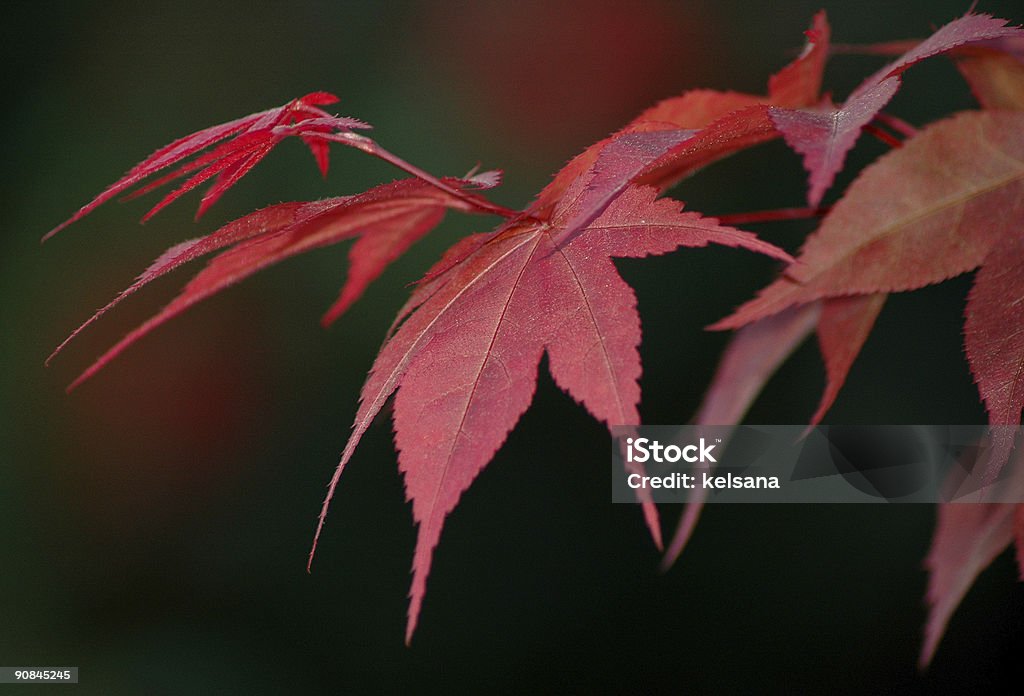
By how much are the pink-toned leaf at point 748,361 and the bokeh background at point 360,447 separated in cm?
56

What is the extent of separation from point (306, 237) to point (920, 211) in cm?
21

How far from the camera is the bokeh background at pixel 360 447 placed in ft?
3.02

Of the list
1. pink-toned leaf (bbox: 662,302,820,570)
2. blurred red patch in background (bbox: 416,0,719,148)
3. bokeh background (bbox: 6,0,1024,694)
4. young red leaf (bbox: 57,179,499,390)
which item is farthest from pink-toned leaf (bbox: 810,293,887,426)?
blurred red patch in background (bbox: 416,0,719,148)

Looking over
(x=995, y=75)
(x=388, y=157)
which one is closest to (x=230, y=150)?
(x=388, y=157)

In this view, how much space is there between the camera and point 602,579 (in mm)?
946

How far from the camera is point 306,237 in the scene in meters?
0.27

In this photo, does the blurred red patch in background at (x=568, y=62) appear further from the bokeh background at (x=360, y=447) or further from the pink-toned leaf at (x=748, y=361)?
the pink-toned leaf at (x=748, y=361)

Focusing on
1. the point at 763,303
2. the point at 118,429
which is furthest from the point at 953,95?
the point at 118,429

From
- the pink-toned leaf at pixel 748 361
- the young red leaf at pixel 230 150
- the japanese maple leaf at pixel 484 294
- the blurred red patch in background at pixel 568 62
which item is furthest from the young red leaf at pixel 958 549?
the blurred red patch in background at pixel 568 62

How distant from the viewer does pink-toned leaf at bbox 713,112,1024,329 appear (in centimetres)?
23

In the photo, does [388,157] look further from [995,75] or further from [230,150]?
[995,75]

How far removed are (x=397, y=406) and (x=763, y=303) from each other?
5.0 inches

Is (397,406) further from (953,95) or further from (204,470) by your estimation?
(953,95)

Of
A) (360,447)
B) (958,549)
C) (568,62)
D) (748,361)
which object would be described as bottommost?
(958,549)
